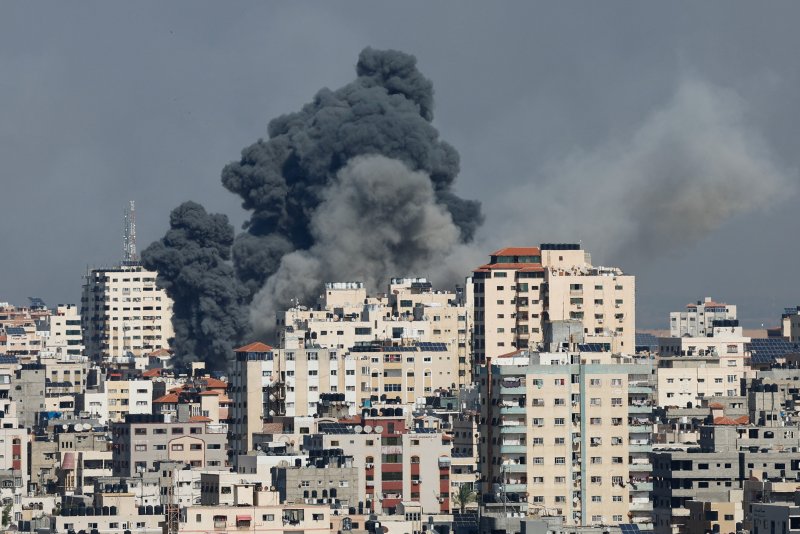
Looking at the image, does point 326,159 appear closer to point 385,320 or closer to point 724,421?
point 385,320

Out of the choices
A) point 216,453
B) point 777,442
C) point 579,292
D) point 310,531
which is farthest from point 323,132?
point 310,531

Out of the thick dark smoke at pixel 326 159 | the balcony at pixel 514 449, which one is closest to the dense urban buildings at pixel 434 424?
the balcony at pixel 514 449

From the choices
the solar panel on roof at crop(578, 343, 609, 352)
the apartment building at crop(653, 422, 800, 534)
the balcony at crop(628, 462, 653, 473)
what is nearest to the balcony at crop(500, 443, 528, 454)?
the balcony at crop(628, 462, 653, 473)

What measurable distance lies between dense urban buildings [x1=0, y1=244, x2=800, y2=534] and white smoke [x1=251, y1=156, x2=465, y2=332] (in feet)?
8.75

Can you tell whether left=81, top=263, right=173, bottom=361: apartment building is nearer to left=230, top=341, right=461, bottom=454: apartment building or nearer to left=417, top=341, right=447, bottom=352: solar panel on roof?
left=230, top=341, right=461, bottom=454: apartment building

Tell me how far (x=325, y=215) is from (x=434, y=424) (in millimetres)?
62375

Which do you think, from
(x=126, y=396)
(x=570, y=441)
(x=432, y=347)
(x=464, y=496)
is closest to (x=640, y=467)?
(x=570, y=441)

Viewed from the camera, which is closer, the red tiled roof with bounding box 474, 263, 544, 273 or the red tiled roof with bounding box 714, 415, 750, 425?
the red tiled roof with bounding box 714, 415, 750, 425

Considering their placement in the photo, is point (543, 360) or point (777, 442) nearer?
point (543, 360)

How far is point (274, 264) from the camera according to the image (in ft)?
558

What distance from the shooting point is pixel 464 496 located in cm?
9225

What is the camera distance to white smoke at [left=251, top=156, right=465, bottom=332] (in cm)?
16300

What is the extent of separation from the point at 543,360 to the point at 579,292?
50.6 m

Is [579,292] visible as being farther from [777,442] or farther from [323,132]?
[777,442]
